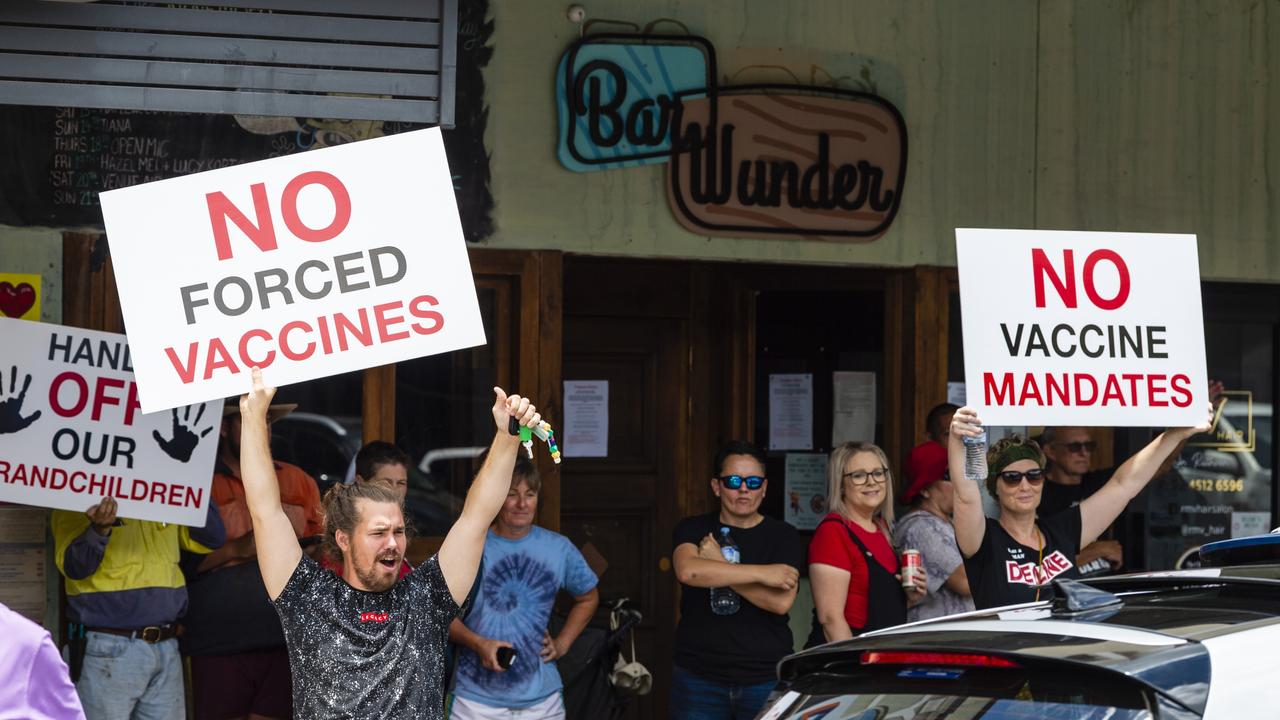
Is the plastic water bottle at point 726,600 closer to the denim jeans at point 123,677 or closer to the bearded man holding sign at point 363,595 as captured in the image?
the bearded man holding sign at point 363,595

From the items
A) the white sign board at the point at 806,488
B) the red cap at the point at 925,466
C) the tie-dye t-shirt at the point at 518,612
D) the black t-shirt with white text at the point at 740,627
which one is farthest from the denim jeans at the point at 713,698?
the white sign board at the point at 806,488

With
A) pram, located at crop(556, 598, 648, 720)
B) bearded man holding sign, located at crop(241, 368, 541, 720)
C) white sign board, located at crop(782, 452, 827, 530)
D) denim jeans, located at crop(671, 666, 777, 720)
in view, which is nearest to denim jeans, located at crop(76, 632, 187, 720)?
pram, located at crop(556, 598, 648, 720)

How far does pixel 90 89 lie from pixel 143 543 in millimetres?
1864

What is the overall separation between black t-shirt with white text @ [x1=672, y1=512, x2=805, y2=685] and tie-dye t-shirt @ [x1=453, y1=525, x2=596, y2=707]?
19.9 inches

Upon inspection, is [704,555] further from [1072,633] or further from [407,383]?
[1072,633]

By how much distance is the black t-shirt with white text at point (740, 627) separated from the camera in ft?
20.4

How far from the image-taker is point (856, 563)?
610cm

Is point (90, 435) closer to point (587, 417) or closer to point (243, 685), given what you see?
point (243, 685)

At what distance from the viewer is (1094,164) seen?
8344 millimetres

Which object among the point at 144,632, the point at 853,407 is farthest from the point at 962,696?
the point at 853,407

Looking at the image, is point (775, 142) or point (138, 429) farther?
point (775, 142)

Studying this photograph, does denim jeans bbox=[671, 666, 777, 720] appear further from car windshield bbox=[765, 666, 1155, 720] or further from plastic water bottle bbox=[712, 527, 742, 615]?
car windshield bbox=[765, 666, 1155, 720]

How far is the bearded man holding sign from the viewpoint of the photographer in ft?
13.4

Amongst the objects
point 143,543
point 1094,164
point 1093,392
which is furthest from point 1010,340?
point 143,543
